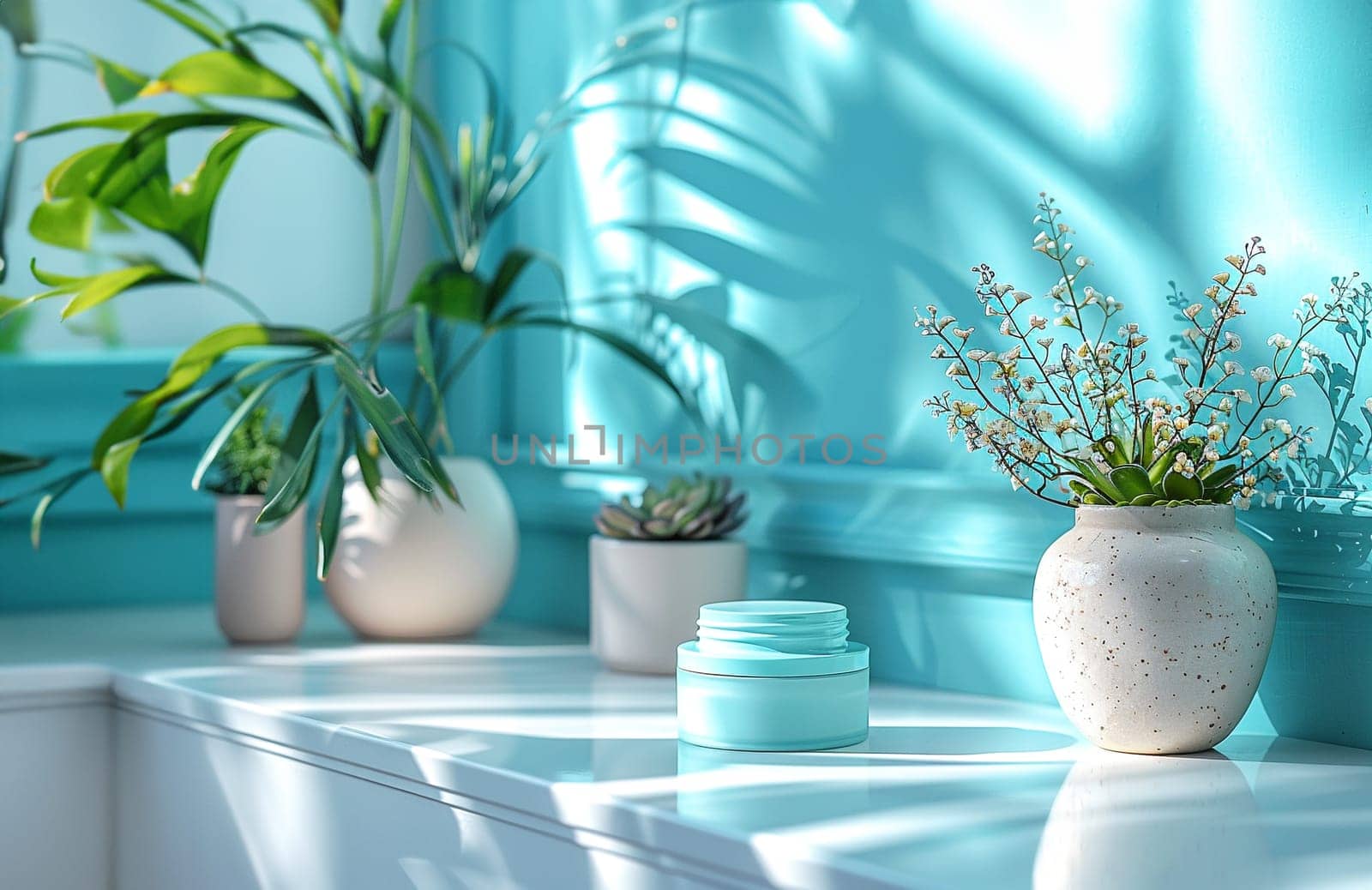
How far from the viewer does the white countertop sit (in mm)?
806

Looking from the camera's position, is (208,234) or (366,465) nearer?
(366,465)

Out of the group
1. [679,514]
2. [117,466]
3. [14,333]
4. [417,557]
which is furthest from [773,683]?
[14,333]

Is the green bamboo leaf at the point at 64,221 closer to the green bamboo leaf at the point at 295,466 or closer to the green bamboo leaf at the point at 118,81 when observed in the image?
the green bamboo leaf at the point at 118,81

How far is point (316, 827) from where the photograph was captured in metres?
1.17

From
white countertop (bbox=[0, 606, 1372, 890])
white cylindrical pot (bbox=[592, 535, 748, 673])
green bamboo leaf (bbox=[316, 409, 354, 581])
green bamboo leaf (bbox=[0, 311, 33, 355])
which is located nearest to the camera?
white countertop (bbox=[0, 606, 1372, 890])

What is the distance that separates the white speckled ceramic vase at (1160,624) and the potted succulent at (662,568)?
394 mm

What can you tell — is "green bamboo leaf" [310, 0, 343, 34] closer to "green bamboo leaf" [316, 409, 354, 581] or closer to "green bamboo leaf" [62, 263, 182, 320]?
"green bamboo leaf" [62, 263, 182, 320]

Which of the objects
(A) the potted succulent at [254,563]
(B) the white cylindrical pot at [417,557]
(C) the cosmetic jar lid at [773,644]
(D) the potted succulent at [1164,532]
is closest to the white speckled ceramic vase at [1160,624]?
(D) the potted succulent at [1164,532]

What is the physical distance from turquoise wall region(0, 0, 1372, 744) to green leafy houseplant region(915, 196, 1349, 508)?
28 mm

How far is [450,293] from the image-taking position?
5.11 ft

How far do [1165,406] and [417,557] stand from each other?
79cm

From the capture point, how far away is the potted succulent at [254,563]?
1553 millimetres

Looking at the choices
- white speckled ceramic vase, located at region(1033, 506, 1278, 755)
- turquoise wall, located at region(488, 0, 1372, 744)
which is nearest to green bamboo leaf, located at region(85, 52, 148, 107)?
turquoise wall, located at region(488, 0, 1372, 744)

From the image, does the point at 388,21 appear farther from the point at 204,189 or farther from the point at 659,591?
the point at 659,591
